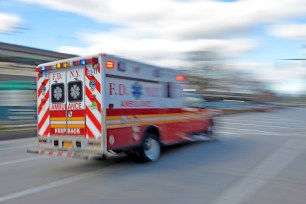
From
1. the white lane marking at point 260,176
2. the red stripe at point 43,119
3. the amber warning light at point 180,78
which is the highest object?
the amber warning light at point 180,78

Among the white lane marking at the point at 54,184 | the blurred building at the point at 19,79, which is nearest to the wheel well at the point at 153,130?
the white lane marking at the point at 54,184

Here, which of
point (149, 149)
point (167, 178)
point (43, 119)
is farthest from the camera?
point (149, 149)

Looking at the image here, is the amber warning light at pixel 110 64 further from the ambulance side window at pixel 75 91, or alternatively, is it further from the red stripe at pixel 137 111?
the red stripe at pixel 137 111

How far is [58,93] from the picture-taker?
28.6ft

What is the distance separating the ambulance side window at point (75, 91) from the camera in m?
8.26

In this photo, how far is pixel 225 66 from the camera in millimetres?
80125

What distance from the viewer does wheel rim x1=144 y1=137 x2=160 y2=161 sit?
911cm

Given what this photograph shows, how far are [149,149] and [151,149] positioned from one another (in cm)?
8

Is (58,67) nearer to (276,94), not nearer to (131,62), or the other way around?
(131,62)

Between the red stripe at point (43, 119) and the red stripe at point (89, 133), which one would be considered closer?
the red stripe at point (89, 133)

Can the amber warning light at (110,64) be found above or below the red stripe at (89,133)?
above

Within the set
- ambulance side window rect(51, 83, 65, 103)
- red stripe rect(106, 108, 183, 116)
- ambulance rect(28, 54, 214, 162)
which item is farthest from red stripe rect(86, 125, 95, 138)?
ambulance side window rect(51, 83, 65, 103)

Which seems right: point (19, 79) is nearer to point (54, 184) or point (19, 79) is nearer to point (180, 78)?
point (180, 78)

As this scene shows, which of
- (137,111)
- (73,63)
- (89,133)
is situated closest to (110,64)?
(73,63)
